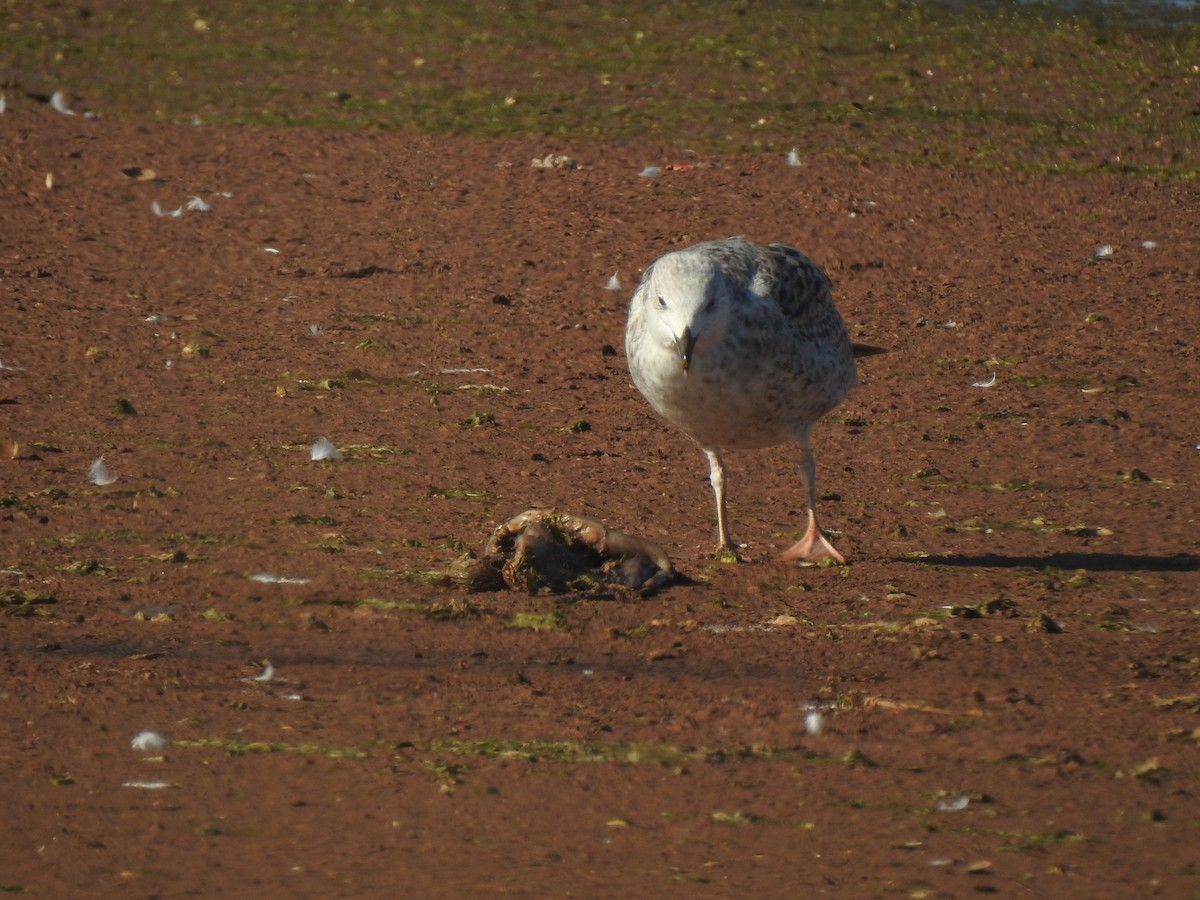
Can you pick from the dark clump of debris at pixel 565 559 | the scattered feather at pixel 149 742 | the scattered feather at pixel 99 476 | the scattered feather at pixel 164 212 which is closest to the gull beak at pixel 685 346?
the dark clump of debris at pixel 565 559

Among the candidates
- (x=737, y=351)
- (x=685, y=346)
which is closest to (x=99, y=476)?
(x=685, y=346)

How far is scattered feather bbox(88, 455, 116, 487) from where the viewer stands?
7668 mm

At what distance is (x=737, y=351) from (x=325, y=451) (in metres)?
2.24

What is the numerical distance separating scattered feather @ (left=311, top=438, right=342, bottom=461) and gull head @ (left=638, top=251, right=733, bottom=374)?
193 centimetres

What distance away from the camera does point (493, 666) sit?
6008mm

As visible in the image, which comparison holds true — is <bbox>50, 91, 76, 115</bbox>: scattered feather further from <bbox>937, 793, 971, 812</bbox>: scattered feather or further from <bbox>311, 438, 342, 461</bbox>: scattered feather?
<bbox>937, 793, 971, 812</bbox>: scattered feather

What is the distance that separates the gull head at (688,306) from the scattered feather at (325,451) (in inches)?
75.8

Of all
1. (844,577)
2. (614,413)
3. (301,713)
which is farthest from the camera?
(614,413)

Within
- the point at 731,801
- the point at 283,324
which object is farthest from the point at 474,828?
the point at 283,324

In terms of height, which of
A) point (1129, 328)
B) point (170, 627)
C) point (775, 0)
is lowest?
point (170, 627)

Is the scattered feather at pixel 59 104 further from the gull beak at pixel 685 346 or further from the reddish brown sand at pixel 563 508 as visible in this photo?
the gull beak at pixel 685 346

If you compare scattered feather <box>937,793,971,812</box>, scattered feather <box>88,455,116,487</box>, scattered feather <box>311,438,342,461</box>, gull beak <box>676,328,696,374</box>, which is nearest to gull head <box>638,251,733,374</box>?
gull beak <box>676,328,696,374</box>

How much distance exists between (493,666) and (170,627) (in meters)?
1.17

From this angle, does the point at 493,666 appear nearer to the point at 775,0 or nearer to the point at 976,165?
the point at 976,165
